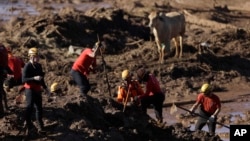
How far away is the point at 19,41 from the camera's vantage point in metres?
26.9

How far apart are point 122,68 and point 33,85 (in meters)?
11.0

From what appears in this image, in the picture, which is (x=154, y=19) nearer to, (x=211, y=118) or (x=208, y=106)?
(x=208, y=106)

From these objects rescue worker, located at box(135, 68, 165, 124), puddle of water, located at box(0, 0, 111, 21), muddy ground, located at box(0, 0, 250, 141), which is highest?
rescue worker, located at box(135, 68, 165, 124)

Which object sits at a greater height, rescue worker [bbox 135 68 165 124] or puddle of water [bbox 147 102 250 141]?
rescue worker [bbox 135 68 165 124]

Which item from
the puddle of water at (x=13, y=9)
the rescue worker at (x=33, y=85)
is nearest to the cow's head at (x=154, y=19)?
the rescue worker at (x=33, y=85)

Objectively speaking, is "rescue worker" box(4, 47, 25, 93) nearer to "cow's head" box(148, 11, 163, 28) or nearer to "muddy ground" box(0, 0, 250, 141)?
"muddy ground" box(0, 0, 250, 141)

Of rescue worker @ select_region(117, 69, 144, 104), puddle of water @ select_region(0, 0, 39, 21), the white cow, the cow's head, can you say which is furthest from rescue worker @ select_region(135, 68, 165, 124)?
puddle of water @ select_region(0, 0, 39, 21)

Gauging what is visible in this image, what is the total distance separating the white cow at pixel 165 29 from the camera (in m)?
25.3

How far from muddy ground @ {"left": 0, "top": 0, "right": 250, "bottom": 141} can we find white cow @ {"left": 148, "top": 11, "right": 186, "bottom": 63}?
1.28 ft

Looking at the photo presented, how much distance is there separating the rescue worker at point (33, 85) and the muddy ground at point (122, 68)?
41cm

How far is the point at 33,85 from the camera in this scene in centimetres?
1345

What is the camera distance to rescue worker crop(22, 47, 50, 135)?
13.3m

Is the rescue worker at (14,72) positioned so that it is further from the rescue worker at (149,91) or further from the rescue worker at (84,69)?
the rescue worker at (149,91)

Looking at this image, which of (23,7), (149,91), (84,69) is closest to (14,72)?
(84,69)
